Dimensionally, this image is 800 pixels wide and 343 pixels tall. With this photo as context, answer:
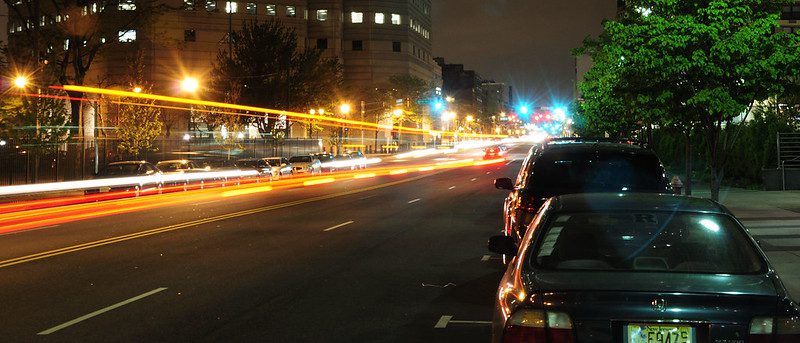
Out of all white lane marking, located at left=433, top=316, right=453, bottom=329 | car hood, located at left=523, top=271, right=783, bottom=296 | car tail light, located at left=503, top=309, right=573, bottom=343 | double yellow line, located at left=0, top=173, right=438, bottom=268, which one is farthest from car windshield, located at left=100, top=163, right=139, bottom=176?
car tail light, located at left=503, top=309, right=573, bottom=343

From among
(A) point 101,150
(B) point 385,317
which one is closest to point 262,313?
(B) point 385,317

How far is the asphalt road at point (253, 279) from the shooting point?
25.9 feet

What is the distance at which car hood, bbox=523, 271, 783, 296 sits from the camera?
398 centimetres

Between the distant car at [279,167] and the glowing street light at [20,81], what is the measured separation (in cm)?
1522

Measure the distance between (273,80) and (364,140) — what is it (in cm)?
4519

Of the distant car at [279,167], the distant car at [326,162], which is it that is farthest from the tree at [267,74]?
the distant car at [279,167]

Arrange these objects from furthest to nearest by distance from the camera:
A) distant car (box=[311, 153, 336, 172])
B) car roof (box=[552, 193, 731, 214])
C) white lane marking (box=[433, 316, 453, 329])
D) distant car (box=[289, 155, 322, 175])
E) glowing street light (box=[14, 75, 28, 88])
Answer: distant car (box=[311, 153, 336, 172]), distant car (box=[289, 155, 322, 175]), glowing street light (box=[14, 75, 28, 88]), white lane marking (box=[433, 316, 453, 329]), car roof (box=[552, 193, 731, 214])

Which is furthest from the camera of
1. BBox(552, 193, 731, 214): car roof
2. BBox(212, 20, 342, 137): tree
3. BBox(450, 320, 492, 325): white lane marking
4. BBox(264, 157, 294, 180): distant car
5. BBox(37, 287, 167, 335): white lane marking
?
BBox(212, 20, 342, 137): tree

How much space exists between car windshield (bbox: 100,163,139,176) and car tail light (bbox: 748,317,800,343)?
1265 inches

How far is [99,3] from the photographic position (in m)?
45.6

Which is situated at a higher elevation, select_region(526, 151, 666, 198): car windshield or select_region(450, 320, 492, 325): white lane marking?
select_region(526, 151, 666, 198): car windshield

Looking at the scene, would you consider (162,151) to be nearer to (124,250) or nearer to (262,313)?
(124,250)

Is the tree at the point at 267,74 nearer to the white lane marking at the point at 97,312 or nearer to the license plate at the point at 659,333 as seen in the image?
the white lane marking at the point at 97,312

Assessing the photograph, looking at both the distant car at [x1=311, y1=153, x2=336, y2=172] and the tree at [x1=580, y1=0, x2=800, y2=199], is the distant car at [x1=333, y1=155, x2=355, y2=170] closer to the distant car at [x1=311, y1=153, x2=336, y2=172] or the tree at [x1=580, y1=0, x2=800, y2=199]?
the distant car at [x1=311, y1=153, x2=336, y2=172]
